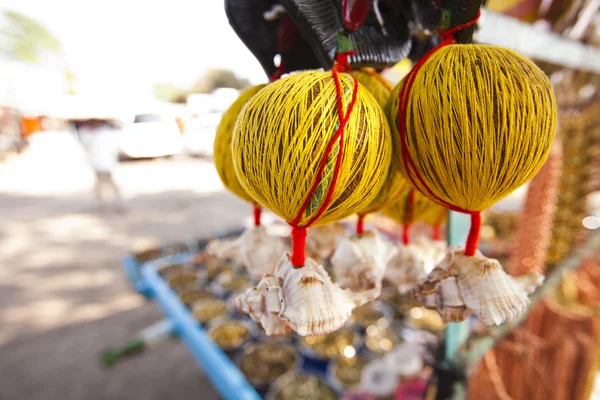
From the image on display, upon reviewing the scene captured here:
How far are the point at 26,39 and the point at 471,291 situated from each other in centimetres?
1760

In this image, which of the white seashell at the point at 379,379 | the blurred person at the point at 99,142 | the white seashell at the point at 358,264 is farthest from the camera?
the blurred person at the point at 99,142

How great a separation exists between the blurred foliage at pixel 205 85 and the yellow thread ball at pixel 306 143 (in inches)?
588

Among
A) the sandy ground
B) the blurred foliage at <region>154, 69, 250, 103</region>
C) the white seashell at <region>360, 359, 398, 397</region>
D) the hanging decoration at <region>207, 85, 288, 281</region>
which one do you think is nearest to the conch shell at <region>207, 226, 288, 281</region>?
the hanging decoration at <region>207, 85, 288, 281</region>

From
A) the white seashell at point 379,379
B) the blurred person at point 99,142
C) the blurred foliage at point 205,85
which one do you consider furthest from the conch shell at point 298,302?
the blurred foliage at point 205,85

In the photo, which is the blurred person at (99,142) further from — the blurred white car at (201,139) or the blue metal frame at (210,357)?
the blurred white car at (201,139)

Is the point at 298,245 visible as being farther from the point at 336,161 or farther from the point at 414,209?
the point at 414,209

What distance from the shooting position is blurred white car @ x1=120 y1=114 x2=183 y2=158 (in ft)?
22.9

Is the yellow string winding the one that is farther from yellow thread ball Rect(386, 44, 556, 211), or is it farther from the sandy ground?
the sandy ground

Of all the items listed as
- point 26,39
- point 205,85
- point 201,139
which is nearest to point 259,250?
point 201,139

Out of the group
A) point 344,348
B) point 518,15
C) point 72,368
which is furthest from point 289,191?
point 72,368

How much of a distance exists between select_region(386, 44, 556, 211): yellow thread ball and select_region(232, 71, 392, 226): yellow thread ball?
0.03 metres

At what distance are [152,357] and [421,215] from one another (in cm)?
168

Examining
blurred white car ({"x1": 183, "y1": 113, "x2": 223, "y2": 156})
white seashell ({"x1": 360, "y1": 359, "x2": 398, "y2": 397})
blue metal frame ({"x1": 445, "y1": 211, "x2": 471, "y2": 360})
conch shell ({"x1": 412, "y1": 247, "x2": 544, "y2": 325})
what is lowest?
blurred white car ({"x1": 183, "y1": 113, "x2": 223, "y2": 156})

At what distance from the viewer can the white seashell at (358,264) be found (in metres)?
0.32
